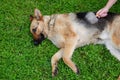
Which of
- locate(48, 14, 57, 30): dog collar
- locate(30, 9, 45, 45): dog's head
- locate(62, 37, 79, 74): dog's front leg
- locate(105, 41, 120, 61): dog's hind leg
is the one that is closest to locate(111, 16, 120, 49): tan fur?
locate(105, 41, 120, 61): dog's hind leg

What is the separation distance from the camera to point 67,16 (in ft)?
24.7

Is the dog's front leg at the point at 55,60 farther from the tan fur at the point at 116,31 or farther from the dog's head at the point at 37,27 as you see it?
the tan fur at the point at 116,31

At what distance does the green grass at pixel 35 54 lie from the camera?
7.05 meters

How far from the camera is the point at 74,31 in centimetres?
729

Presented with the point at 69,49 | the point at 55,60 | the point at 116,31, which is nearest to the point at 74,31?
the point at 69,49

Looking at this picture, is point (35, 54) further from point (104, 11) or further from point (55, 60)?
point (104, 11)

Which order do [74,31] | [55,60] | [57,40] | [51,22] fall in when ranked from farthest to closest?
1. [51,22]
2. [57,40]
3. [74,31]
4. [55,60]

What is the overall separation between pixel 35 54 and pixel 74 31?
0.92 metres

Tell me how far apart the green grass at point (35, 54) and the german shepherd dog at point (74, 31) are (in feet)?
0.46

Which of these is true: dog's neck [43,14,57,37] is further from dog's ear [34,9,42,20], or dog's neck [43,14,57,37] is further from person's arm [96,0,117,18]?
person's arm [96,0,117,18]

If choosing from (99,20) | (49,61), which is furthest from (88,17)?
(49,61)

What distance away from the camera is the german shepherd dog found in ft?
23.7

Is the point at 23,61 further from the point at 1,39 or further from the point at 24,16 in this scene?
the point at 24,16

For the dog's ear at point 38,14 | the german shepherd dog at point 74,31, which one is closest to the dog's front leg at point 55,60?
the german shepherd dog at point 74,31
